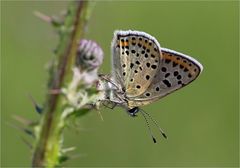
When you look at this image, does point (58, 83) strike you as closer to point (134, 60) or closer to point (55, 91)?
point (55, 91)

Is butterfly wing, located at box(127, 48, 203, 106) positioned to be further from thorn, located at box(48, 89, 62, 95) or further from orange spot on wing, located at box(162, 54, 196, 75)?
thorn, located at box(48, 89, 62, 95)

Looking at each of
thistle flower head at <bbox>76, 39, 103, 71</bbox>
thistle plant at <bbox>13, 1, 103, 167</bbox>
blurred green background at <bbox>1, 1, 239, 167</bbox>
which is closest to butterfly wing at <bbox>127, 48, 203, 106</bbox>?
thistle flower head at <bbox>76, 39, 103, 71</bbox>

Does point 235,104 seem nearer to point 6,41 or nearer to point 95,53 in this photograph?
point 6,41

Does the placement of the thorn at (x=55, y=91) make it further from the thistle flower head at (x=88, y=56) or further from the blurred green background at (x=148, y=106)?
the blurred green background at (x=148, y=106)

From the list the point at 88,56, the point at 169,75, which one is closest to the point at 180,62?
the point at 169,75

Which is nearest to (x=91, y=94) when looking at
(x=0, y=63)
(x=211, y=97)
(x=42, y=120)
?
(x=42, y=120)

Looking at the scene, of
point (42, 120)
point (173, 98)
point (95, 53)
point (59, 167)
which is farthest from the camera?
point (173, 98)
